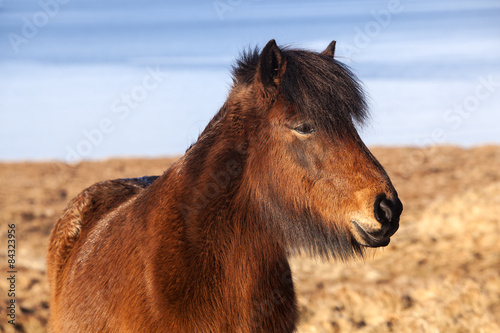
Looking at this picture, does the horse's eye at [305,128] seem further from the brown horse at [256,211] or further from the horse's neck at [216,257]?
the horse's neck at [216,257]

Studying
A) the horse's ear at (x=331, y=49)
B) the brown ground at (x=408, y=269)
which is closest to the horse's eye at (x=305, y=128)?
the horse's ear at (x=331, y=49)

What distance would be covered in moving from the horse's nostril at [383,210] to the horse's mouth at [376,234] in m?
0.04

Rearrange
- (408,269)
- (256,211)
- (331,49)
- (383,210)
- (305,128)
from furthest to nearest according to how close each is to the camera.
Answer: (408,269) < (331,49) < (256,211) < (305,128) < (383,210)

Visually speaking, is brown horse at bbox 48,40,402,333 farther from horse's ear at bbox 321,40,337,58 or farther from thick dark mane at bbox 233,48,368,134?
horse's ear at bbox 321,40,337,58

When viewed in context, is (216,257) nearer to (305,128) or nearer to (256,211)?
(256,211)

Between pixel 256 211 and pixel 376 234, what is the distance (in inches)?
29.5

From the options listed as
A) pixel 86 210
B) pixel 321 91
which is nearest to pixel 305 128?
pixel 321 91

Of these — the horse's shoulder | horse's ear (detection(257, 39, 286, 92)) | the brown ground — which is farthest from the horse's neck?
the horse's shoulder

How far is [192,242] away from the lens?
2.87 m

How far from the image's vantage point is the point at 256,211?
9.80 feet

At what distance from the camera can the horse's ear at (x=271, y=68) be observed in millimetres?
2871

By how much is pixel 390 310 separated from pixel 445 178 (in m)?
15.5

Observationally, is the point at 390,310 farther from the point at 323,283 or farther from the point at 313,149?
the point at 313,149

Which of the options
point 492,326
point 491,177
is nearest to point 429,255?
point 492,326
